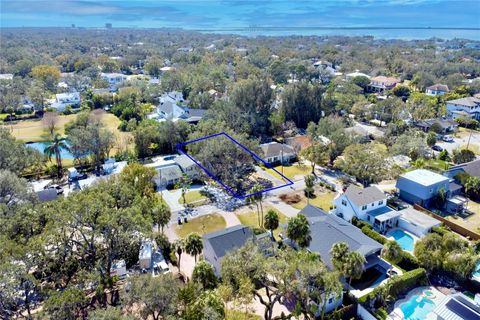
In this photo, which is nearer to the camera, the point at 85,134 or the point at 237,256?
the point at 237,256

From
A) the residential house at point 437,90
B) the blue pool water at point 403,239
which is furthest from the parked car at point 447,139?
the blue pool water at point 403,239

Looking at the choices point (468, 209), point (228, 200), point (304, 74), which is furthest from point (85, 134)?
point (304, 74)

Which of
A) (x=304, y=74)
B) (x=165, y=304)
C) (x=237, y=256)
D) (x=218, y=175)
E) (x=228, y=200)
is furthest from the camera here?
(x=304, y=74)

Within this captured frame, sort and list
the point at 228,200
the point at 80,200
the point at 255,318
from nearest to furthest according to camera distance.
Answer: the point at 255,318
the point at 80,200
the point at 228,200

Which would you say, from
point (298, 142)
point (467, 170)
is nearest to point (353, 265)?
point (467, 170)

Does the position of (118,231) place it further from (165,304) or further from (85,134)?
(85,134)

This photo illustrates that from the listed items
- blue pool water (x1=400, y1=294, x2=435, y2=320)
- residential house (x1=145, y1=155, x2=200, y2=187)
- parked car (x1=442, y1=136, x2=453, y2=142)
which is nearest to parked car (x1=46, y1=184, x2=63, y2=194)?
residential house (x1=145, y1=155, x2=200, y2=187)

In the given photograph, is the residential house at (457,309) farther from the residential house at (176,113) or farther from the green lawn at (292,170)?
the residential house at (176,113)
